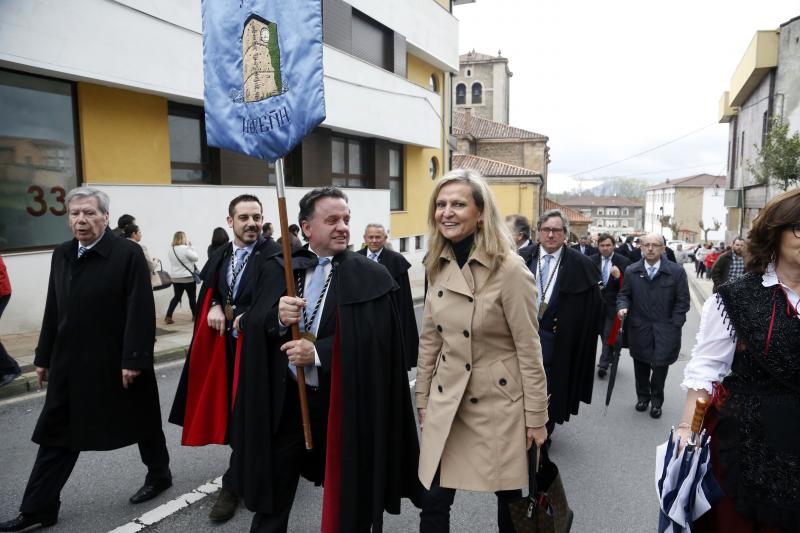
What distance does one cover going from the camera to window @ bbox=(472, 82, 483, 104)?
184 ft

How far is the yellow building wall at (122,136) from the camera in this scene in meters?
10.0

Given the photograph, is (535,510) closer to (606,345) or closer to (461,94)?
(606,345)

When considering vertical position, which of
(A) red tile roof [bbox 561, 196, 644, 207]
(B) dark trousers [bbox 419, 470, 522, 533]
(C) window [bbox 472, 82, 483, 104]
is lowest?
(B) dark trousers [bbox 419, 470, 522, 533]

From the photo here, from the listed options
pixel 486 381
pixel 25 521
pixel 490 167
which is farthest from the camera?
pixel 490 167

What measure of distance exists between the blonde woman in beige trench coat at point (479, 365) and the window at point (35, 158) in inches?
354

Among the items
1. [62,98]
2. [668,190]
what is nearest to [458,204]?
[62,98]

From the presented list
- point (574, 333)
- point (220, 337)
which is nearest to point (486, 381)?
point (220, 337)

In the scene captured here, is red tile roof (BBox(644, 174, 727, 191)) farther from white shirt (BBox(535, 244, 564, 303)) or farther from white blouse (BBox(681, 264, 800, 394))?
white blouse (BBox(681, 264, 800, 394))

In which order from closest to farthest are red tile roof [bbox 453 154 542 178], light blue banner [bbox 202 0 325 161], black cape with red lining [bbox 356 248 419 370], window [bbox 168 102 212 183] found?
Result: light blue banner [bbox 202 0 325 161]
black cape with red lining [bbox 356 248 419 370]
window [bbox 168 102 212 183]
red tile roof [bbox 453 154 542 178]

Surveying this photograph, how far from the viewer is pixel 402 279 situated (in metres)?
6.18

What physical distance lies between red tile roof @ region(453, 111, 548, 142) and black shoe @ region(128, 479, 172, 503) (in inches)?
1689

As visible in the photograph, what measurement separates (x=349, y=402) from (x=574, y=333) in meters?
2.71

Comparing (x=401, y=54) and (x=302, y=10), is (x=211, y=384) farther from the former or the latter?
(x=401, y=54)

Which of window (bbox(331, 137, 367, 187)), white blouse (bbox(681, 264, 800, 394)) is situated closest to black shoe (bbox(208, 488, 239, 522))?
white blouse (bbox(681, 264, 800, 394))
